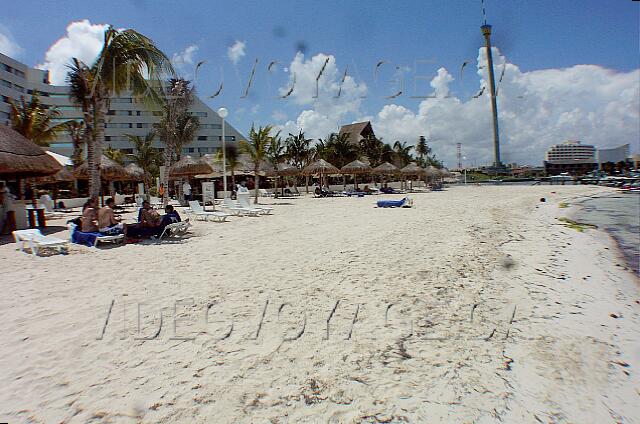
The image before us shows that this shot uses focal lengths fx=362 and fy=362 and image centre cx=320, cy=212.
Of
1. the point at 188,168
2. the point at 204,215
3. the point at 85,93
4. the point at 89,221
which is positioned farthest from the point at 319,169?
the point at 89,221

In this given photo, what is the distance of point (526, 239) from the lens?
8.83 m

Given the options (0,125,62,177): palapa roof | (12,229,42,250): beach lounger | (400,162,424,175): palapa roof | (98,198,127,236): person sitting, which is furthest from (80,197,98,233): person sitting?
(400,162,424,175): palapa roof

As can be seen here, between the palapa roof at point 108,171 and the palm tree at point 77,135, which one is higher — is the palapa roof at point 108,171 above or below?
below

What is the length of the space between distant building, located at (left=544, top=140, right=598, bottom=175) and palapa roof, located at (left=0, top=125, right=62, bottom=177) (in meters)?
88.5

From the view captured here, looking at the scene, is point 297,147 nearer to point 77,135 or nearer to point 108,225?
point 77,135

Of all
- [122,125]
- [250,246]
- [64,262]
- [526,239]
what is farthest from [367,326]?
[122,125]

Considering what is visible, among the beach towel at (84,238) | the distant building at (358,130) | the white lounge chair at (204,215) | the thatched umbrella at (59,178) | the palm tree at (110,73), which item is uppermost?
the distant building at (358,130)

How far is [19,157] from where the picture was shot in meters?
9.45

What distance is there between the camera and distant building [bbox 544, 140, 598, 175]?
9106cm

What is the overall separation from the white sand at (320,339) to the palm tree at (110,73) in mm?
4687

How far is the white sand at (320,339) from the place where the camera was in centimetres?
247

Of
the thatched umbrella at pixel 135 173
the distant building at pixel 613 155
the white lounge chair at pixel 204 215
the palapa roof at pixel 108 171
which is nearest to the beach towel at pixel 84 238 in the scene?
the white lounge chair at pixel 204 215

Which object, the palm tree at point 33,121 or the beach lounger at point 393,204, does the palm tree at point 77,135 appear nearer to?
the palm tree at point 33,121

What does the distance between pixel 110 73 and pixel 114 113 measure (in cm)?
4326
